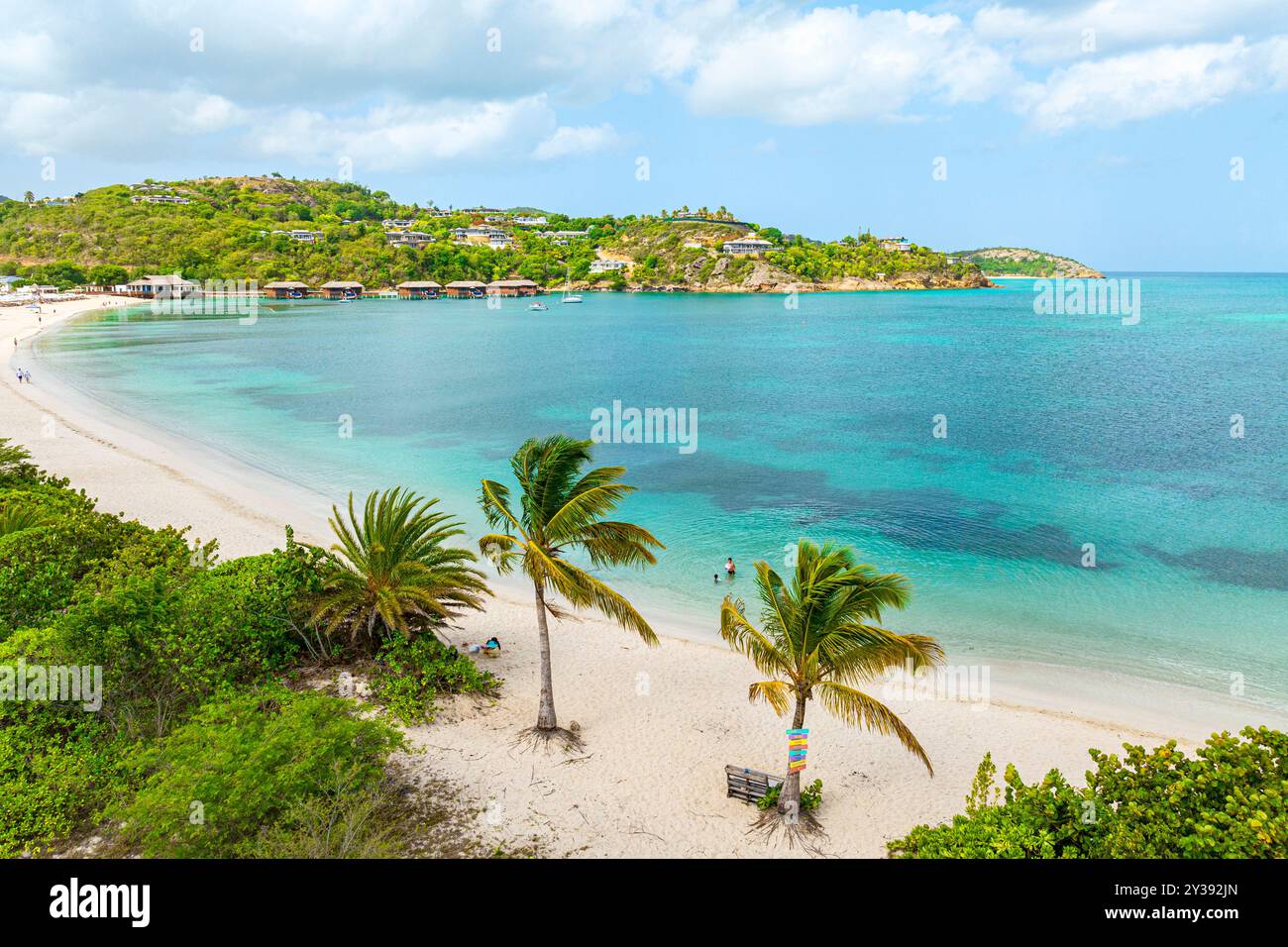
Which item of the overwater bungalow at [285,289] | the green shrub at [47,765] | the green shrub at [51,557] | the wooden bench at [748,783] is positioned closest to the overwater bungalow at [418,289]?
the overwater bungalow at [285,289]

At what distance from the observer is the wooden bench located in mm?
13391

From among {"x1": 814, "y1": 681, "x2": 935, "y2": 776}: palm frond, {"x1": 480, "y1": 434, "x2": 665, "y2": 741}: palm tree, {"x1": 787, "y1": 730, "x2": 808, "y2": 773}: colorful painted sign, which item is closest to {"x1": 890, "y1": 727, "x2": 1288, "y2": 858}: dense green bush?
{"x1": 814, "y1": 681, "x2": 935, "y2": 776}: palm frond

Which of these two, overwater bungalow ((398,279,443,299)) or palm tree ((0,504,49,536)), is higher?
overwater bungalow ((398,279,443,299))

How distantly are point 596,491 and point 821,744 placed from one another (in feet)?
23.8

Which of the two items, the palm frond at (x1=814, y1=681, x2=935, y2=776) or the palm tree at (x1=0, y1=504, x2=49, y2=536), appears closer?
the palm frond at (x1=814, y1=681, x2=935, y2=776)

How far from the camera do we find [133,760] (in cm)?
1101

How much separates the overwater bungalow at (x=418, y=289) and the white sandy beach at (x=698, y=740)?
179m

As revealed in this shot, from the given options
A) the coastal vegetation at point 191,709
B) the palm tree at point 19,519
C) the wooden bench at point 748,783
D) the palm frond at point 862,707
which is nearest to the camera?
the coastal vegetation at point 191,709

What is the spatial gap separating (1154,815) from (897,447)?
36177 millimetres

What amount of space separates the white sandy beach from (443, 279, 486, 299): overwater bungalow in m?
185

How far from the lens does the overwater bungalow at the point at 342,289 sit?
175 m

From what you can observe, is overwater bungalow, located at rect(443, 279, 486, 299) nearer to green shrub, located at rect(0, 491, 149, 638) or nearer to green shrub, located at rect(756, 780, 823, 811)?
green shrub, located at rect(0, 491, 149, 638)

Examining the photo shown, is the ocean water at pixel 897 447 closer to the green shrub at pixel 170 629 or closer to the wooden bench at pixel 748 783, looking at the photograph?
the wooden bench at pixel 748 783

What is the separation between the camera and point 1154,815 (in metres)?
8.70
